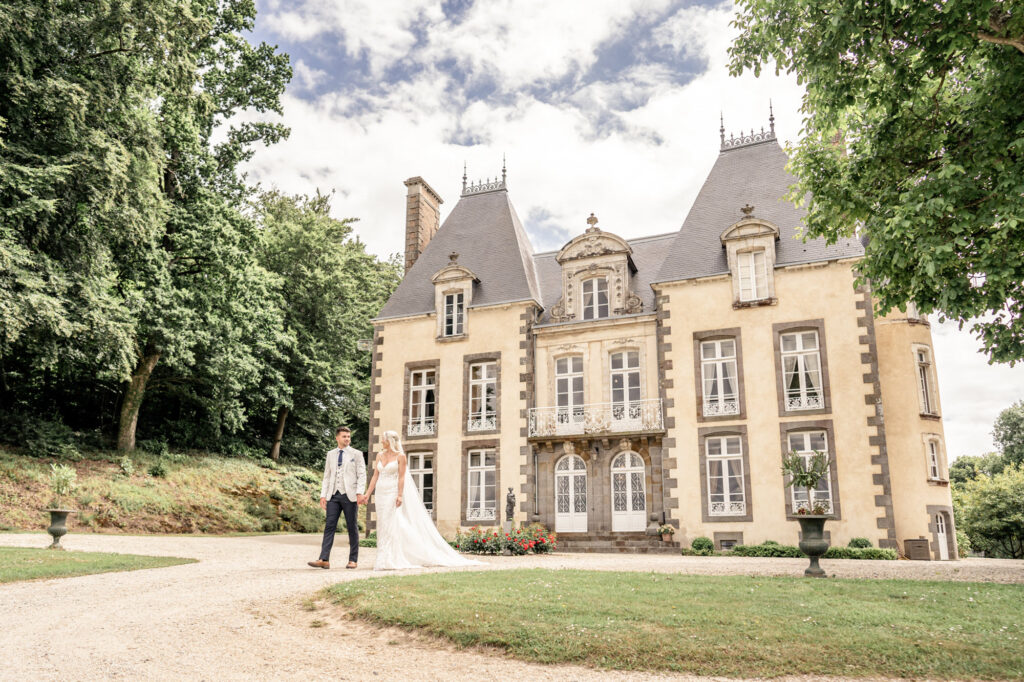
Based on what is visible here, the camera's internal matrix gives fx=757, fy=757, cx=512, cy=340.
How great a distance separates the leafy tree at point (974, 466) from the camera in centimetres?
4836

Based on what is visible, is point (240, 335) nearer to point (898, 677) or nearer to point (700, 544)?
point (700, 544)

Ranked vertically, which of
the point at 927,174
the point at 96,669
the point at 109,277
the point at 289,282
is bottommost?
the point at 96,669

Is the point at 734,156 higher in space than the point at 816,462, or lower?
higher

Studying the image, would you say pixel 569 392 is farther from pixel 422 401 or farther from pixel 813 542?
pixel 813 542

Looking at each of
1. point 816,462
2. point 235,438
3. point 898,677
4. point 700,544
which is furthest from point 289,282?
point 898,677

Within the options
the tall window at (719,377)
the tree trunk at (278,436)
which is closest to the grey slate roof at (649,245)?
the tall window at (719,377)

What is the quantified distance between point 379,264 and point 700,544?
29287mm

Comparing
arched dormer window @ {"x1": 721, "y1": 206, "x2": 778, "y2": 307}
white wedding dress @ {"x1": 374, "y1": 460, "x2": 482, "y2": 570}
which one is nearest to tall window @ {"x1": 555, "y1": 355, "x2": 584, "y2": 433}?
arched dormer window @ {"x1": 721, "y1": 206, "x2": 778, "y2": 307}

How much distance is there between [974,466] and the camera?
52094 millimetres

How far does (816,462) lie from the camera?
1323 cm

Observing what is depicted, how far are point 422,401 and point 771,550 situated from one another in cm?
1148

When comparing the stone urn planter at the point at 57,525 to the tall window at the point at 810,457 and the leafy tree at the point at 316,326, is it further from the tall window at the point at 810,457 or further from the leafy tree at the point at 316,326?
the leafy tree at the point at 316,326

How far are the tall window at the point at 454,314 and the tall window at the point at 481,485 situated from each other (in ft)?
13.2

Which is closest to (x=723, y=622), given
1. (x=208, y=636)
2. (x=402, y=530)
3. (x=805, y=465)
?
(x=208, y=636)
